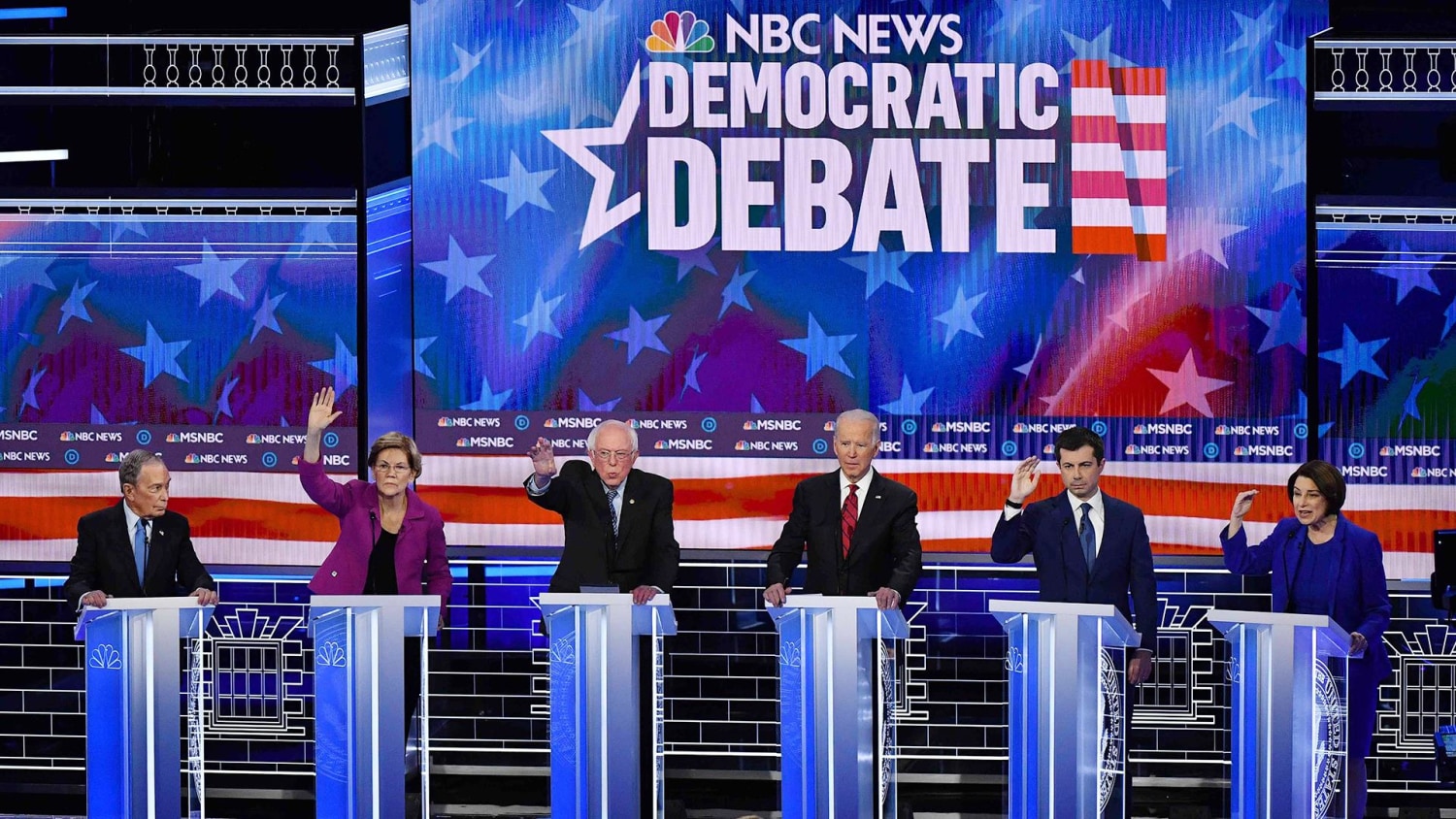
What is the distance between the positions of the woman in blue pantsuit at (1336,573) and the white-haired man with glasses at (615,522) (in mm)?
2007

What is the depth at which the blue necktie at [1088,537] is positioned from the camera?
16.9 feet

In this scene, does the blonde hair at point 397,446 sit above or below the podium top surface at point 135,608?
above

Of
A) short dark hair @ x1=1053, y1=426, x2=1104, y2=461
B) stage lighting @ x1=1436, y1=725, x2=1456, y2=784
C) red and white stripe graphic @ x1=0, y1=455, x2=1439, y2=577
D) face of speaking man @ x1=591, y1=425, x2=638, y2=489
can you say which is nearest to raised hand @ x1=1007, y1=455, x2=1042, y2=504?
short dark hair @ x1=1053, y1=426, x2=1104, y2=461

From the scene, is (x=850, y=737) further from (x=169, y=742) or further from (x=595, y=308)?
(x=595, y=308)

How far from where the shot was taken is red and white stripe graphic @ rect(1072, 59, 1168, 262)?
20.4 ft

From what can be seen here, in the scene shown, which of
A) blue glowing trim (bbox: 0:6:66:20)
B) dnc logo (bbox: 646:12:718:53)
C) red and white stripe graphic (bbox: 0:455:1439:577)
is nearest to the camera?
red and white stripe graphic (bbox: 0:455:1439:577)

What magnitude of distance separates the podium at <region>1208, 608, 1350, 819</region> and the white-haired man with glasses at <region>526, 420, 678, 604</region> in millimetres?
1983

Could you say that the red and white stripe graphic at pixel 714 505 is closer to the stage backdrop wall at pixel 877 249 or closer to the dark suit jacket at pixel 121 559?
the stage backdrop wall at pixel 877 249

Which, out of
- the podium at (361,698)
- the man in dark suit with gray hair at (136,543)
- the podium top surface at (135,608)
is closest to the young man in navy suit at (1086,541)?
the podium at (361,698)

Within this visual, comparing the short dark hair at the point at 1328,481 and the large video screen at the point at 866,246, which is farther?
the large video screen at the point at 866,246

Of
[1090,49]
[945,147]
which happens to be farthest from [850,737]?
[1090,49]

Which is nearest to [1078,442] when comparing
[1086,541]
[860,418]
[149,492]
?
[1086,541]

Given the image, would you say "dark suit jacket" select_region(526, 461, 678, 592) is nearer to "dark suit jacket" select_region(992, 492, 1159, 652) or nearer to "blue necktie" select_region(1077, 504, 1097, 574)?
"dark suit jacket" select_region(992, 492, 1159, 652)

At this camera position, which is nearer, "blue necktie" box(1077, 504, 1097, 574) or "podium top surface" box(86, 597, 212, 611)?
"podium top surface" box(86, 597, 212, 611)
